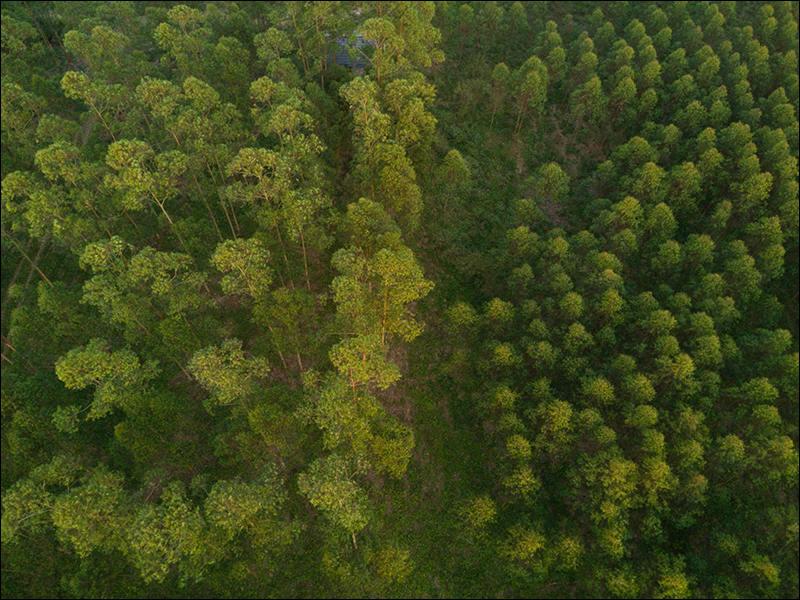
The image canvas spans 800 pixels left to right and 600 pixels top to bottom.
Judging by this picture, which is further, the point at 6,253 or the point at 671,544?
the point at 6,253

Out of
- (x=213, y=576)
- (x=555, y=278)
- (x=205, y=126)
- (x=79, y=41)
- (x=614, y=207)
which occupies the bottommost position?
(x=213, y=576)

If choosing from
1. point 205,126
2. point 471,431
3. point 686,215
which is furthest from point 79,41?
point 686,215

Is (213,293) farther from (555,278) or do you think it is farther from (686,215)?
(686,215)

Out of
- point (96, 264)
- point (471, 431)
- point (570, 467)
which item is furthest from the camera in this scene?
point (471, 431)

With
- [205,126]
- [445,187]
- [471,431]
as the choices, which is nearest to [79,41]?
[205,126]

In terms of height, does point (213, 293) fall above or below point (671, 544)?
above

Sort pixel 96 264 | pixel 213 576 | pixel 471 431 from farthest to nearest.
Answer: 1. pixel 471 431
2. pixel 96 264
3. pixel 213 576
